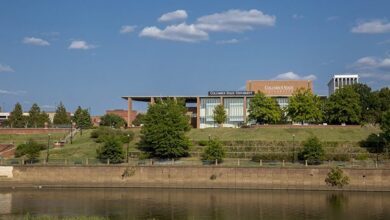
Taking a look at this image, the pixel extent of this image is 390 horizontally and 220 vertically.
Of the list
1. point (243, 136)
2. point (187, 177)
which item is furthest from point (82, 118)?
point (187, 177)

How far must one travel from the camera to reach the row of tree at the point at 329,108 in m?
104

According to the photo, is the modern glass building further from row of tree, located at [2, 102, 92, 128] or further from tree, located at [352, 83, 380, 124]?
tree, located at [352, 83, 380, 124]

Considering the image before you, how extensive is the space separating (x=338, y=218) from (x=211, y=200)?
16725mm

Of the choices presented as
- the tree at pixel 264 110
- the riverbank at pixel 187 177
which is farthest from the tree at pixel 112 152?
the tree at pixel 264 110

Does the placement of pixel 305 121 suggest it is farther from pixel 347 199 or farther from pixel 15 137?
pixel 15 137

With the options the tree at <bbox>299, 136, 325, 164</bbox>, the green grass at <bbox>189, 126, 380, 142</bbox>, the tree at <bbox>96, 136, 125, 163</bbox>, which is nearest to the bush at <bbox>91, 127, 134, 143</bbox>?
the tree at <bbox>96, 136, 125, 163</bbox>

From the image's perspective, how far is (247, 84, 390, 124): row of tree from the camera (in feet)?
340

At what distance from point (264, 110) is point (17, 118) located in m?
66.8

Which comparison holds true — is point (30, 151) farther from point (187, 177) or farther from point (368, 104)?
→ point (368, 104)

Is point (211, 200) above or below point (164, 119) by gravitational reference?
below

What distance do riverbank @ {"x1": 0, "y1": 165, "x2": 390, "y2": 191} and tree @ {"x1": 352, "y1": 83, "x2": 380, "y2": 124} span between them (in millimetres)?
41925

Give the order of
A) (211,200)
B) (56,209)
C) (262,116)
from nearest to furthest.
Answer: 1. (56,209)
2. (211,200)
3. (262,116)

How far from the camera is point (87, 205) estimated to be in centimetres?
5438

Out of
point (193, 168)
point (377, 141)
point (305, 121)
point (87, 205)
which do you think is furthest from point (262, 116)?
point (87, 205)
